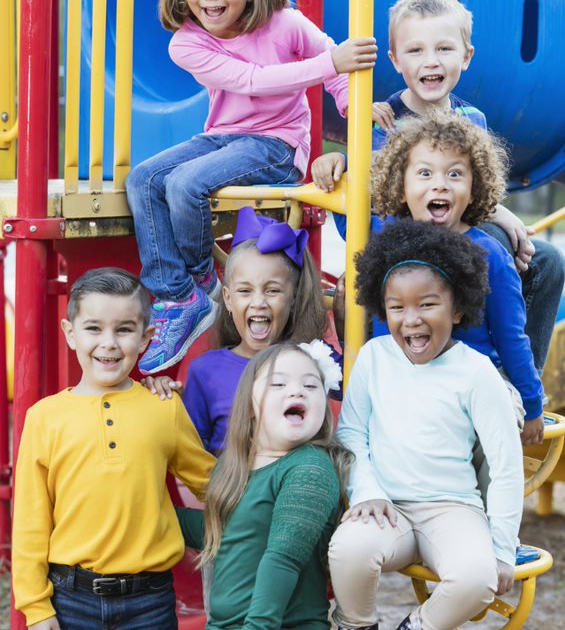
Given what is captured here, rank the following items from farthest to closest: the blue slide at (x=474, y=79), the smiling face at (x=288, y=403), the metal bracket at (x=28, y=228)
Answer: the blue slide at (x=474, y=79), the metal bracket at (x=28, y=228), the smiling face at (x=288, y=403)

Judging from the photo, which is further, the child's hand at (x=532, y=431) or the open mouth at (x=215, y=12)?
the open mouth at (x=215, y=12)

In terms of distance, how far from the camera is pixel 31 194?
9.97 ft

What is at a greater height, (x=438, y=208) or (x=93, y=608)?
(x=438, y=208)

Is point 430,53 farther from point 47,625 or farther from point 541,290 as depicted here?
point 47,625

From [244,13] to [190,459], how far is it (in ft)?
4.55

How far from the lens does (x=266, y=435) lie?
9.07 ft

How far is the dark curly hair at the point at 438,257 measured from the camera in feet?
8.79

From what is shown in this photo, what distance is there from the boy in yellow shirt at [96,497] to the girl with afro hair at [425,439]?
0.52m

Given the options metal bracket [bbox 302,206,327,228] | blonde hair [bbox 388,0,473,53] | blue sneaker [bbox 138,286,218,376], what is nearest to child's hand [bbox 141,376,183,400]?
blue sneaker [bbox 138,286,218,376]

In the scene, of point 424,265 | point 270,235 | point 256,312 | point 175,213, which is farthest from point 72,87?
point 424,265

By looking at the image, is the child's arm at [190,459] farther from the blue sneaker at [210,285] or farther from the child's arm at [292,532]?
the blue sneaker at [210,285]

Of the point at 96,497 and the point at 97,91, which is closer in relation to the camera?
the point at 96,497

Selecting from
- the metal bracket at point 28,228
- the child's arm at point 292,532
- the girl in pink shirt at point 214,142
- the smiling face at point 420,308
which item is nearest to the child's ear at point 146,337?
the girl in pink shirt at point 214,142

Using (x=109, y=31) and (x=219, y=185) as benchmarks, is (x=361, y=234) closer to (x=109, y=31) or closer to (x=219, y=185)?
→ (x=219, y=185)
